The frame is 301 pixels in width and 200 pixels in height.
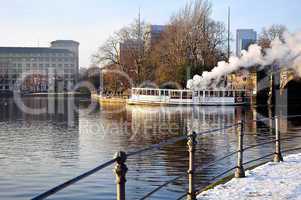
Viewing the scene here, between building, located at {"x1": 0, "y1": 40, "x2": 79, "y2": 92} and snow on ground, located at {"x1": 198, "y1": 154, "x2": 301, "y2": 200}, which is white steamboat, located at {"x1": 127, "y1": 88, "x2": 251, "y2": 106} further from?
building, located at {"x1": 0, "y1": 40, "x2": 79, "y2": 92}

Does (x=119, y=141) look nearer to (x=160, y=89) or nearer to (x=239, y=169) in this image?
(x=239, y=169)

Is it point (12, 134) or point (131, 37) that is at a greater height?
point (131, 37)

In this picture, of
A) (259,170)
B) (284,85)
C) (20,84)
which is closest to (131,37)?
(284,85)

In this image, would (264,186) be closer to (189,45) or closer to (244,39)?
(189,45)

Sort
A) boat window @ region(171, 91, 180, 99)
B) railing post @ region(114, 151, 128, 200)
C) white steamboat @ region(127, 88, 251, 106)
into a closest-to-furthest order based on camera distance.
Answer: railing post @ region(114, 151, 128, 200) < white steamboat @ region(127, 88, 251, 106) < boat window @ region(171, 91, 180, 99)

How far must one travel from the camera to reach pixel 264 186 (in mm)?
9125

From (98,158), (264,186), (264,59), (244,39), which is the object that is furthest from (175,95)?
(264,186)

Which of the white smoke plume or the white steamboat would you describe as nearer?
the white smoke plume

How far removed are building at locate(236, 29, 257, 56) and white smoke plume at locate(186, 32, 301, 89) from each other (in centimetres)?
2332

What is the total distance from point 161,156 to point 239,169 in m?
8.79

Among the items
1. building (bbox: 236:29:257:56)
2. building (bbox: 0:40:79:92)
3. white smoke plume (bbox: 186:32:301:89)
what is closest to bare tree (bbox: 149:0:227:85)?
white smoke plume (bbox: 186:32:301:89)

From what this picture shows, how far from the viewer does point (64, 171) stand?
15852 millimetres

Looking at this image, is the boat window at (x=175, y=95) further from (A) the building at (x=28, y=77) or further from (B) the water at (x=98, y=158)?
(A) the building at (x=28, y=77)

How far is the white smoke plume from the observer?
36.6 metres
